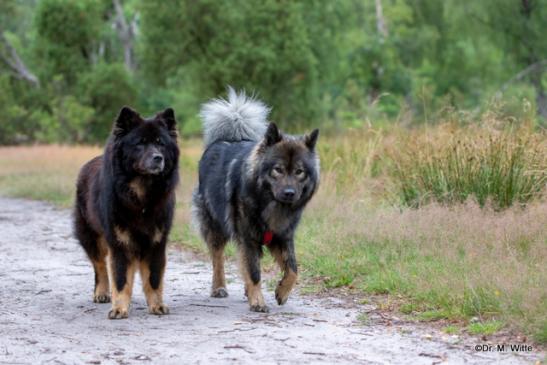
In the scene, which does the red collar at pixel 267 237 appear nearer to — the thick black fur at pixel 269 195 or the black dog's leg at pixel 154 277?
the thick black fur at pixel 269 195

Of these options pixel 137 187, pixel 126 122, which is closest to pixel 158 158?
pixel 137 187

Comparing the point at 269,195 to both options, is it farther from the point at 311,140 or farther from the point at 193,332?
the point at 193,332

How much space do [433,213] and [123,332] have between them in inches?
190

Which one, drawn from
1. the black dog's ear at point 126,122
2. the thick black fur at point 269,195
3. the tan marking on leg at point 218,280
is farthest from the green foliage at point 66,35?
the black dog's ear at point 126,122

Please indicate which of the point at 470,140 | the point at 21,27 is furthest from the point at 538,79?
the point at 21,27

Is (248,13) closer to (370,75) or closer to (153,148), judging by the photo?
(370,75)

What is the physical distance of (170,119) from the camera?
7695 millimetres

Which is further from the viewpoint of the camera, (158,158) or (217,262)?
(217,262)

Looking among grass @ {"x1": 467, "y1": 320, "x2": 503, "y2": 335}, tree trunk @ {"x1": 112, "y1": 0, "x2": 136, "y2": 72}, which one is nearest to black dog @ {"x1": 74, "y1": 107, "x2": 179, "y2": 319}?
grass @ {"x1": 467, "y1": 320, "x2": 503, "y2": 335}

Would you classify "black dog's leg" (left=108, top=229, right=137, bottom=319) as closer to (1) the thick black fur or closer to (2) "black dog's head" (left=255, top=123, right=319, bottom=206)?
(1) the thick black fur

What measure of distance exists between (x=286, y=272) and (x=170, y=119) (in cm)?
183

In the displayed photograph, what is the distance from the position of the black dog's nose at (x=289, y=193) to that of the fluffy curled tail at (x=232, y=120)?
1842 mm

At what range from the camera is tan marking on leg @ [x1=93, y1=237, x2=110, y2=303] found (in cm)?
816

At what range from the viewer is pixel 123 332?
6.76 m
